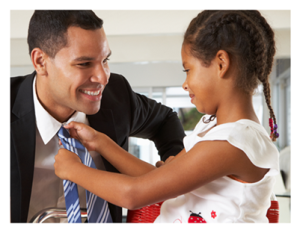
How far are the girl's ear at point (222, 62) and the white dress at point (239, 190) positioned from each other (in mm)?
132

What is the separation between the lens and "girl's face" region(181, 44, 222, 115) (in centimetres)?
79

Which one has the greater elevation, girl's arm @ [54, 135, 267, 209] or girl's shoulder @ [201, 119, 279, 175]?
girl's shoulder @ [201, 119, 279, 175]

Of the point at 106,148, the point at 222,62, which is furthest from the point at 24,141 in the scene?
the point at 222,62

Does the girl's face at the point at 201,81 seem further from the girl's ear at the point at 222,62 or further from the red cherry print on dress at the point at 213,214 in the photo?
the red cherry print on dress at the point at 213,214

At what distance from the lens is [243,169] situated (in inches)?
28.5

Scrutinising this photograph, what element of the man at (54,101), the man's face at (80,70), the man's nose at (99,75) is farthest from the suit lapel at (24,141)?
the man's nose at (99,75)

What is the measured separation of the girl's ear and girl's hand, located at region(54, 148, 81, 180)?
45cm

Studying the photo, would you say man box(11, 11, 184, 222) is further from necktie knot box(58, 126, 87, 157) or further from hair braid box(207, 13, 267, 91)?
hair braid box(207, 13, 267, 91)

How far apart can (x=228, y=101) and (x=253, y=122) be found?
0.08 metres

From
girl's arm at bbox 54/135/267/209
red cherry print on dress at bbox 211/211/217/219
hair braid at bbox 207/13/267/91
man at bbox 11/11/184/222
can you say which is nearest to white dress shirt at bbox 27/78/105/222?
man at bbox 11/11/184/222

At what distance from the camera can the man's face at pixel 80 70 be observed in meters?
0.90
